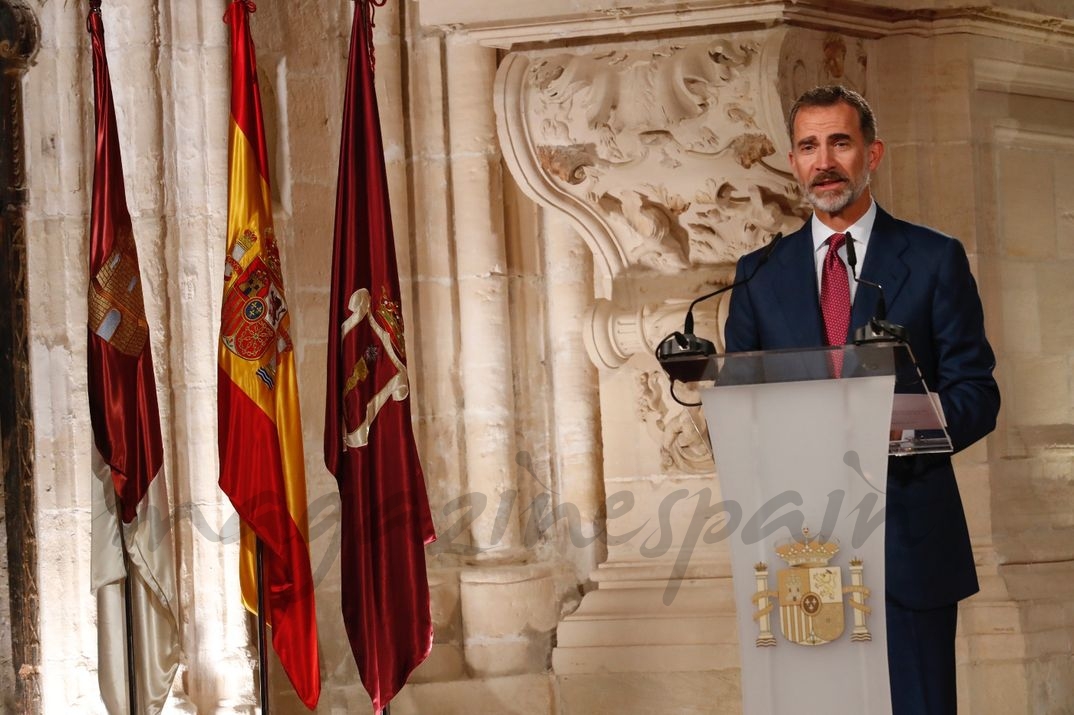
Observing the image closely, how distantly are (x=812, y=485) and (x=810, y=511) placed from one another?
4 centimetres

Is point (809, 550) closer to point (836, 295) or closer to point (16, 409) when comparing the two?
point (836, 295)

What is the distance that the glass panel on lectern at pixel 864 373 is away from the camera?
7.08 feet

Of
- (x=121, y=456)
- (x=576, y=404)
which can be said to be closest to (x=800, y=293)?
(x=576, y=404)

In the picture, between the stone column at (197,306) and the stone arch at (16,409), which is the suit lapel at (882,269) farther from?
the stone arch at (16,409)

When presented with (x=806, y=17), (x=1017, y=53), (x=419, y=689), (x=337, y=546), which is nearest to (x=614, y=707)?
(x=419, y=689)

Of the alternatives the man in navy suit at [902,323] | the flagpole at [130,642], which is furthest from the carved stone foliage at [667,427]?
the flagpole at [130,642]

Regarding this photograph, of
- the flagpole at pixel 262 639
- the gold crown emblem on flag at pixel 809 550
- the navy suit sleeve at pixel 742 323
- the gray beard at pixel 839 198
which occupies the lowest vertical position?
the flagpole at pixel 262 639

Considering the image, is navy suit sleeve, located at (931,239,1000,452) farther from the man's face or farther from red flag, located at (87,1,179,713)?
red flag, located at (87,1,179,713)

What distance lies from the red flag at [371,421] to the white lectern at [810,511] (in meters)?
1.45

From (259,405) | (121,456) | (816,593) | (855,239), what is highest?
(855,239)

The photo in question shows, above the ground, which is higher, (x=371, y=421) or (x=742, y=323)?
(x=742, y=323)

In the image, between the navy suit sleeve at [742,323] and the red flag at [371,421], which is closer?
the navy suit sleeve at [742,323]

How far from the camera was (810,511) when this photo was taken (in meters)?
2.23

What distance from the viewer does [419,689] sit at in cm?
400
